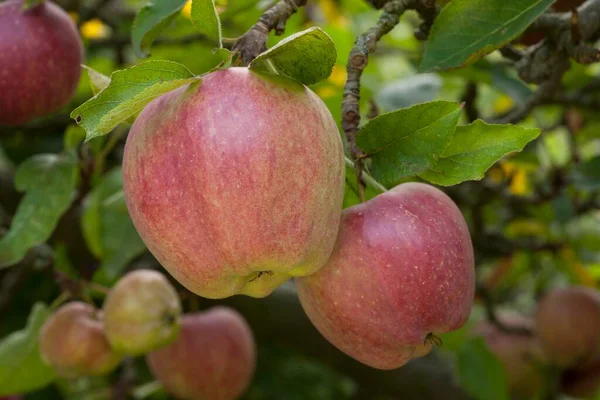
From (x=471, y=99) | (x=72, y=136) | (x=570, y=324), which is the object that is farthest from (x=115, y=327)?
(x=570, y=324)

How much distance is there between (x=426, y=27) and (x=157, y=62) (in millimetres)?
427

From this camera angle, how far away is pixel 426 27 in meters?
1.00

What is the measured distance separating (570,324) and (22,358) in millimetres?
1124

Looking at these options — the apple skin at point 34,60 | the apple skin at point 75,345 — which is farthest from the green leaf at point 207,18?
the apple skin at point 75,345

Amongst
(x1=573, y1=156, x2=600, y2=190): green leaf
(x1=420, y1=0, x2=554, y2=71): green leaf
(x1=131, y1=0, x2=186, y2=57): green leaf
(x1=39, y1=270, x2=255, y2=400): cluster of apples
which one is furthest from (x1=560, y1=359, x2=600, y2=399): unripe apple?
(x1=131, y1=0, x2=186, y2=57): green leaf

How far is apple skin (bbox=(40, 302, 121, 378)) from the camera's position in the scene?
1.23 meters

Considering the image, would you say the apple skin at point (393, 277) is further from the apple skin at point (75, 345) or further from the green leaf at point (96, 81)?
the apple skin at point (75, 345)

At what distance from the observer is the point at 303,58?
2.43 feet

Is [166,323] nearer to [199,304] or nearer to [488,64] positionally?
[199,304]

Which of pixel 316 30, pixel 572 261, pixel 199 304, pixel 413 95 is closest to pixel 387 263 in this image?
pixel 316 30

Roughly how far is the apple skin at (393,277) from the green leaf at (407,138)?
1.2 inches

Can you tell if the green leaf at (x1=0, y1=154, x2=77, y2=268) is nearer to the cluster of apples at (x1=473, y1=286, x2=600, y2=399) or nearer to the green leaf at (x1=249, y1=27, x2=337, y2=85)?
the green leaf at (x1=249, y1=27, x2=337, y2=85)

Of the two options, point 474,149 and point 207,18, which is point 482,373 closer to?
point 474,149

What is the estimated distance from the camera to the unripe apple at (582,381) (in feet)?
6.33
